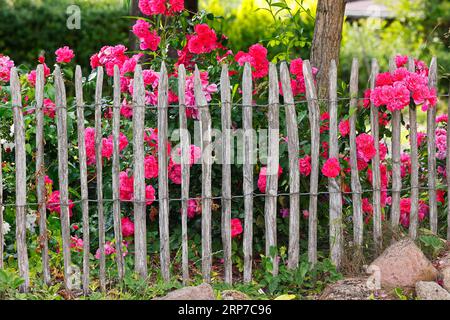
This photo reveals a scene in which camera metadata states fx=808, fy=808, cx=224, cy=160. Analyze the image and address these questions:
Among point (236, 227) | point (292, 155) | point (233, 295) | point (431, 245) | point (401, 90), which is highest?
point (401, 90)

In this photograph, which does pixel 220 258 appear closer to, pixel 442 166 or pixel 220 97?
pixel 220 97

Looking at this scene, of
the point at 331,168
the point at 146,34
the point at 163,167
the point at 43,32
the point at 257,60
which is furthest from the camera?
the point at 43,32

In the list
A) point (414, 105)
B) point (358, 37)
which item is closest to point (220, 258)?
point (414, 105)

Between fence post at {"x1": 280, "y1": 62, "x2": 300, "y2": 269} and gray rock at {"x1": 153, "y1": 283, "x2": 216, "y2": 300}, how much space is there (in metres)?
0.63

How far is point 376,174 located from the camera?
181 inches

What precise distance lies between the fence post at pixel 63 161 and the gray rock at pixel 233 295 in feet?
2.75

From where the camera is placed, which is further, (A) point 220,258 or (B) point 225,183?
(A) point 220,258

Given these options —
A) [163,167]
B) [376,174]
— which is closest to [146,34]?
[163,167]

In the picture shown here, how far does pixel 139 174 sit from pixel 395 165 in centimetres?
Answer: 149

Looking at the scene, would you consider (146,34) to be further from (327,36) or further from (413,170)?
(413,170)

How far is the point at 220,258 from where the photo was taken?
4.79 meters

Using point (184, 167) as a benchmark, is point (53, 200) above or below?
below

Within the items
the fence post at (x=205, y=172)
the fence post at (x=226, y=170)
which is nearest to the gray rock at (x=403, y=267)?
the fence post at (x=226, y=170)
